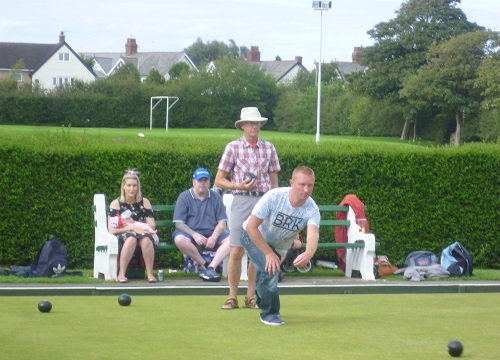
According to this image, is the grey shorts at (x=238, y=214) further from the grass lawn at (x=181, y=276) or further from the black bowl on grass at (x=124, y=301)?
the grass lawn at (x=181, y=276)

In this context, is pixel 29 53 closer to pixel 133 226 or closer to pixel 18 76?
pixel 18 76

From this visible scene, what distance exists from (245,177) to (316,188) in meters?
4.37

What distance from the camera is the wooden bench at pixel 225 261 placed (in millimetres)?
11242

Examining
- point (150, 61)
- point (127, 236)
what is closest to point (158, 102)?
point (127, 236)

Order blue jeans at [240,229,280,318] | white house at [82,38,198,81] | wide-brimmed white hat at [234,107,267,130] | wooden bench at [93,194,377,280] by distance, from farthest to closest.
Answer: white house at [82,38,198,81] < wooden bench at [93,194,377,280] < wide-brimmed white hat at [234,107,267,130] < blue jeans at [240,229,280,318]

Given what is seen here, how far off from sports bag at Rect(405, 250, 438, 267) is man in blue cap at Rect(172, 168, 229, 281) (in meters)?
2.80

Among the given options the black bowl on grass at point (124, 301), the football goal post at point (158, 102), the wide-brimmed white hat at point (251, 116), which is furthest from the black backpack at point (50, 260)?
the football goal post at point (158, 102)

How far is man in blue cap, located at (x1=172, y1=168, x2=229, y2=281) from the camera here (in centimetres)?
1152

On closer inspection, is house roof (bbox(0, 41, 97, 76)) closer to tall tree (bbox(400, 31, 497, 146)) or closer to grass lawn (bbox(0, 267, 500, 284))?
tall tree (bbox(400, 31, 497, 146))

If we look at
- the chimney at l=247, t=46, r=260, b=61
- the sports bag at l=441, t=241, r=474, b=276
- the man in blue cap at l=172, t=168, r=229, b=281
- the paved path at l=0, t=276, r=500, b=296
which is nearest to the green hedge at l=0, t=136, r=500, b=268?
the sports bag at l=441, t=241, r=474, b=276

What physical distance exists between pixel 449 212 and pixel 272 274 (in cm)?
682

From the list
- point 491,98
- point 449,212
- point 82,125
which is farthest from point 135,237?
point 82,125

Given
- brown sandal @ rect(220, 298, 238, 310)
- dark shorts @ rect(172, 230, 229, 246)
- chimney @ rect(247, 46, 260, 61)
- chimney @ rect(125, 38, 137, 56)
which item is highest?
chimney @ rect(125, 38, 137, 56)

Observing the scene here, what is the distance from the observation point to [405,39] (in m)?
71.4
